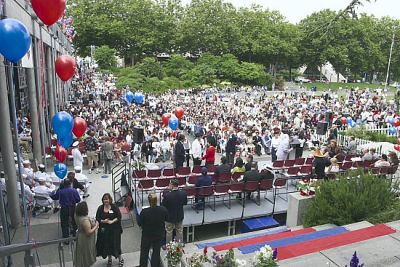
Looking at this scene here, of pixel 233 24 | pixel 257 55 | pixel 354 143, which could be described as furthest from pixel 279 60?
pixel 354 143

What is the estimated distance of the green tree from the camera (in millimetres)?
56188

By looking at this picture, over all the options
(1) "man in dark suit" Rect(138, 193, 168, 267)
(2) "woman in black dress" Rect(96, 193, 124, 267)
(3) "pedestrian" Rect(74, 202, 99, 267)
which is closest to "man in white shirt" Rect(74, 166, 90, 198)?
(2) "woman in black dress" Rect(96, 193, 124, 267)

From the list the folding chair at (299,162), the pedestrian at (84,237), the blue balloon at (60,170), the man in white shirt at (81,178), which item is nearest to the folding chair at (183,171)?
the man in white shirt at (81,178)

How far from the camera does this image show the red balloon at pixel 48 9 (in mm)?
6926

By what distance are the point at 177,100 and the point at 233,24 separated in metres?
34.8

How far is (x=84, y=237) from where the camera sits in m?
6.41

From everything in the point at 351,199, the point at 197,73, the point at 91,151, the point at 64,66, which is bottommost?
the point at 91,151

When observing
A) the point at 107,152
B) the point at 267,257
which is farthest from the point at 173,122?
the point at 267,257

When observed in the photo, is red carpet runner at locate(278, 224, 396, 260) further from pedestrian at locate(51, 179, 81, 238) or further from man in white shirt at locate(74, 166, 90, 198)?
man in white shirt at locate(74, 166, 90, 198)

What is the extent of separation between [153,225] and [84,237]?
1.24m

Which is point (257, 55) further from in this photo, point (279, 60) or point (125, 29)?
point (125, 29)

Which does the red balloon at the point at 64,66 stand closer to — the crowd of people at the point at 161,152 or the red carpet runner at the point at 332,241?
the crowd of people at the point at 161,152

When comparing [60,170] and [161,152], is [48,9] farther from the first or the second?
[161,152]

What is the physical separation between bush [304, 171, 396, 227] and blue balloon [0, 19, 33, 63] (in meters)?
6.57
